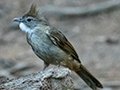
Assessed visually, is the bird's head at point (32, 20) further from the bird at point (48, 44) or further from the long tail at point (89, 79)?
the long tail at point (89, 79)

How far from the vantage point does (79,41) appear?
9.93 meters

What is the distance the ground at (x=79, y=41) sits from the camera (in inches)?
334

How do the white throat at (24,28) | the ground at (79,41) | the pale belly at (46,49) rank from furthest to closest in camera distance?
the ground at (79,41) → the white throat at (24,28) → the pale belly at (46,49)

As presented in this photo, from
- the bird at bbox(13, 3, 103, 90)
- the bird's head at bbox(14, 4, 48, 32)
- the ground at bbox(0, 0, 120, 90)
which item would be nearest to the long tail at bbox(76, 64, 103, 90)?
the bird at bbox(13, 3, 103, 90)

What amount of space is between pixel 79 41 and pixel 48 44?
15.6 ft

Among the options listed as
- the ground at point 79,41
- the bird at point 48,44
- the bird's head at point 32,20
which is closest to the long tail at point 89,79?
the bird at point 48,44

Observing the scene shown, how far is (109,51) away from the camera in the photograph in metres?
9.34

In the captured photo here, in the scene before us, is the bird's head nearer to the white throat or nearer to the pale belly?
the white throat

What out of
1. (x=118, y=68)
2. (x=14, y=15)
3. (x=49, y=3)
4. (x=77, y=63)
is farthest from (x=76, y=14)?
(x=77, y=63)

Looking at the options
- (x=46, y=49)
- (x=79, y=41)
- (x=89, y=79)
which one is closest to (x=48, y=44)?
(x=46, y=49)

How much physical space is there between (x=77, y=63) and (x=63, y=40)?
1.79ft

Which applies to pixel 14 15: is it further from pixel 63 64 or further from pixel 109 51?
pixel 63 64

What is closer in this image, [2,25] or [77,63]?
[77,63]

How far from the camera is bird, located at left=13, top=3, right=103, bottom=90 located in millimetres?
5227
